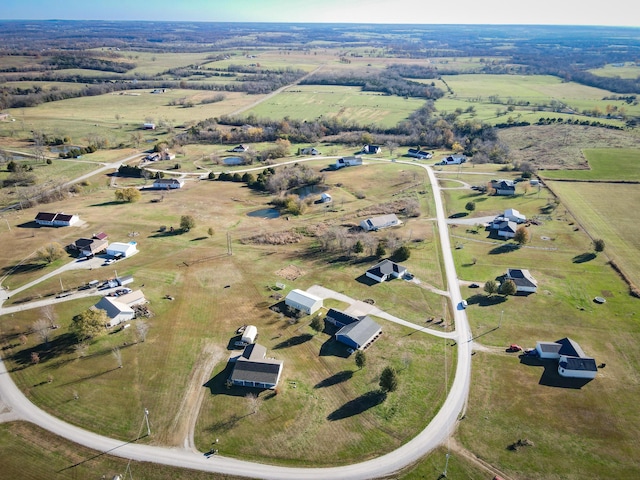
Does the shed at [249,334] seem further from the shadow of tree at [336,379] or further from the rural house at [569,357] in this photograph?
the rural house at [569,357]

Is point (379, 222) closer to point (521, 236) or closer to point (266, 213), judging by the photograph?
point (266, 213)

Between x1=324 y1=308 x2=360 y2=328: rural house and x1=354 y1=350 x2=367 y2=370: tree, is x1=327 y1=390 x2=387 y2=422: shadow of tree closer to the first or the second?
x1=354 y1=350 x2=367 y2=370: tree

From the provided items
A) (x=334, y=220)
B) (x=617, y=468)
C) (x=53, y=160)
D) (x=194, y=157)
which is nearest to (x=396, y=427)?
(x=617, y=468)

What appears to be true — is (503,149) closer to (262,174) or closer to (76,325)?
(262,174)

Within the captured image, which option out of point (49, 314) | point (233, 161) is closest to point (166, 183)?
point (233, 161)

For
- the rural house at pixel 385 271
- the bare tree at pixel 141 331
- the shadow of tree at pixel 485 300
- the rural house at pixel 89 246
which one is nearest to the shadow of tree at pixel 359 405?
the rural house at pixel 385 271
